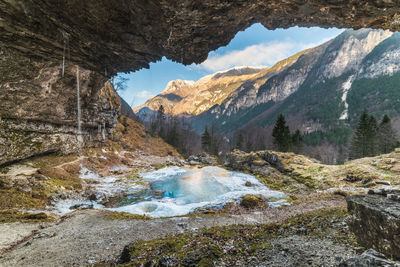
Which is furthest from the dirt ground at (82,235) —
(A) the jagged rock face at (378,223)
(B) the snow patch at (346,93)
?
(B) the snow patch at (346,93)

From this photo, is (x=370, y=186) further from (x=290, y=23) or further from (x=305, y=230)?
(x=290, y=23)

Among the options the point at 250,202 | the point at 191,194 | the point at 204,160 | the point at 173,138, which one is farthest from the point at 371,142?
the point at 173,138

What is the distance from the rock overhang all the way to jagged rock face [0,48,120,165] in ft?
8.73

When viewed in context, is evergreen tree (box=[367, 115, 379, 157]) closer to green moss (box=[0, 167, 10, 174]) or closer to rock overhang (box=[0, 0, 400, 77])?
rock overhang (box=[0, 0, 400, 77])

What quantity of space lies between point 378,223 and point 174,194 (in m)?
23.9

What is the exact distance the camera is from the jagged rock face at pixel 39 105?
63.0 feet

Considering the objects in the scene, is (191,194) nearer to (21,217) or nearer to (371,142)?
(21,217)

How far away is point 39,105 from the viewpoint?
23594 mm

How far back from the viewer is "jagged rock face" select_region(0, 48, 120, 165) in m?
19.2

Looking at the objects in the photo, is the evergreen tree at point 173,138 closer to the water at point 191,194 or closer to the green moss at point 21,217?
the water at point 191,194

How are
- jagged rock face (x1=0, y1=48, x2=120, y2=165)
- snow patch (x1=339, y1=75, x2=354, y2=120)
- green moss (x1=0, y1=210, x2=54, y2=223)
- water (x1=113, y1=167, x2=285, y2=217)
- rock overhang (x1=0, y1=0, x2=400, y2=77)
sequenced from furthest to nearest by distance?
snow patch (x1=339, y1=75, x2=354, y2=120), jagged rock face (x1=0, y1=48, x2=120, y2=165), water (x1=113, y1=167, x2=285, y2=217), rock overhang (x1=0, y1=0, x2=400, y2=77), green moss (x1=0, y1=210, x2=54, y2=223)

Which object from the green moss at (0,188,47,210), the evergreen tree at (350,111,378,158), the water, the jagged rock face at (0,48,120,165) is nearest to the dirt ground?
the water

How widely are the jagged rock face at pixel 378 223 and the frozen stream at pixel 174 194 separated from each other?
46.7ft

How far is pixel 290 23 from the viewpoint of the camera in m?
20.4
